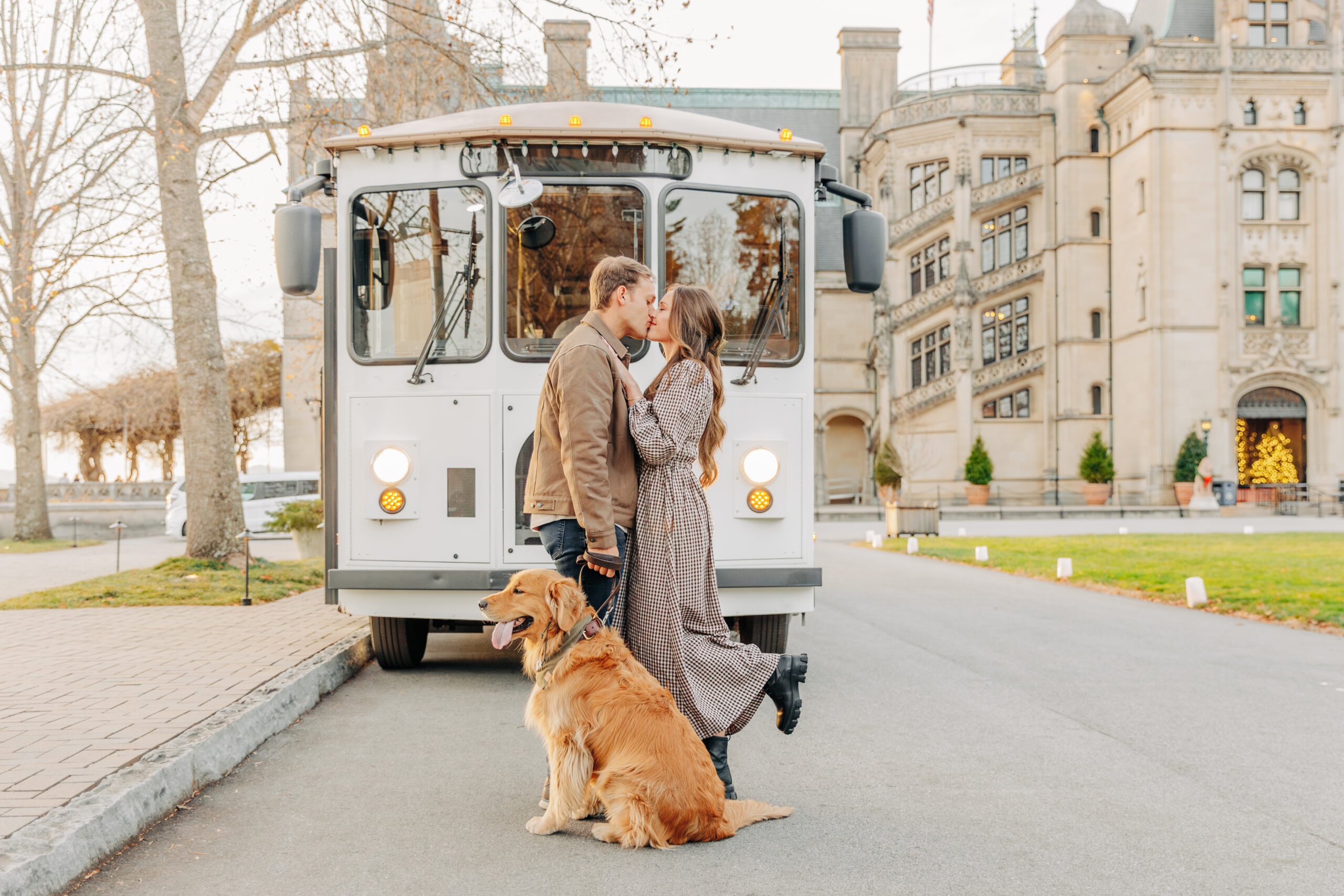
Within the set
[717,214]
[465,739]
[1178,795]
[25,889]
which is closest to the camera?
[25,889]

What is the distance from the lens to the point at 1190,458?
3906 centimetres

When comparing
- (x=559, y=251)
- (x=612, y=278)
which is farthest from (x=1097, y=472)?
(x=612, y=278)

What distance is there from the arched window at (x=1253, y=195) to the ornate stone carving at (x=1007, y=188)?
7.49m

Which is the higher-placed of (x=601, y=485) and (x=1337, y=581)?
(x=601, y=485)

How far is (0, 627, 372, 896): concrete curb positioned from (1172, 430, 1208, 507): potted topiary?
38.3m

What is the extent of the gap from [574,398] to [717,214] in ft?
10.2

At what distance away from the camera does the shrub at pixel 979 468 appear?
138 feet

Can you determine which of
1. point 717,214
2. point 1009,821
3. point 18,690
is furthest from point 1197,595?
point 18,690

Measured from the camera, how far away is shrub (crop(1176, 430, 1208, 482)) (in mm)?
38906

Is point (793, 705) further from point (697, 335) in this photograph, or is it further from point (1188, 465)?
point (1188, 465)

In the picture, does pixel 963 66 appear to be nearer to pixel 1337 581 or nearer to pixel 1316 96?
pixel 1316 96

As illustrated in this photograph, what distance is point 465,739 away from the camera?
18.9ft

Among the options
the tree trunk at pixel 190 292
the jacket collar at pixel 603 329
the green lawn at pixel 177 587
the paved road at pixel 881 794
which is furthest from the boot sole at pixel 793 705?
the tree trunk at pixel 190 292

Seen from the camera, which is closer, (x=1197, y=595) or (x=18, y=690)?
(x=18, y=690)
